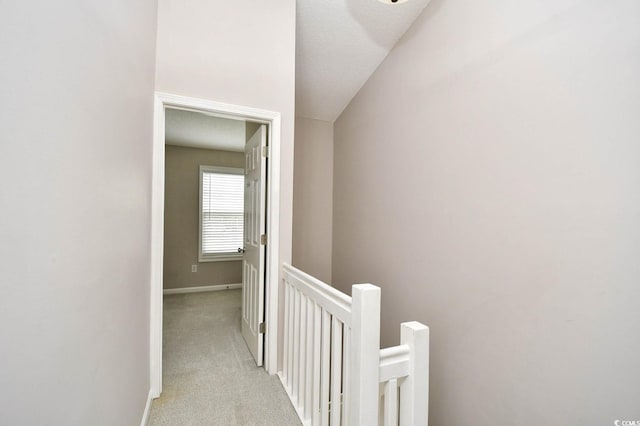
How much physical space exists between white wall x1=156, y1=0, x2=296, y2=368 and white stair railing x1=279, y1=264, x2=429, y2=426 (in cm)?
79

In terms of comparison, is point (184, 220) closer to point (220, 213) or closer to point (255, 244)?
point (220, 213)

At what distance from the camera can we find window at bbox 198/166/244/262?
468 centimetres

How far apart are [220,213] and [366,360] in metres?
4.30

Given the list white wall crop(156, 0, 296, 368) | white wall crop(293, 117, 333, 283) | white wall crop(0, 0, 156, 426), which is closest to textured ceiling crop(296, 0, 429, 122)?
white wall crop(156, 0, 296, 368)

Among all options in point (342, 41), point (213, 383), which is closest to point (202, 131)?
point (342, 41)

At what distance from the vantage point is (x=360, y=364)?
102 cm

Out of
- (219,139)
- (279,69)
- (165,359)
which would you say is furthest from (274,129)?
(219,139)

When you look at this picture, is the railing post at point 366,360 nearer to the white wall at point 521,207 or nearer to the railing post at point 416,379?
the railing post at point 416,379

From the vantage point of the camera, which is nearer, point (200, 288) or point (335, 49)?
point (335, 49)

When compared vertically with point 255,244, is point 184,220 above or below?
above

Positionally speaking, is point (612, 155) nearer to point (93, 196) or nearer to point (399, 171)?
point (399, 171)

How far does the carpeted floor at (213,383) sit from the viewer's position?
5.52ft

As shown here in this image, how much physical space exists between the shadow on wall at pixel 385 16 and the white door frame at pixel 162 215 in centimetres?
110

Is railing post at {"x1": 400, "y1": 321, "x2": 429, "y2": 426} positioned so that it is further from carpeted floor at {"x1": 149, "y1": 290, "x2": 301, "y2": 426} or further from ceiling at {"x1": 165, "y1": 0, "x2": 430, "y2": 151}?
ceiling at {"x1": 165, "y1": 0, "x2": 430, "y2": 151}
